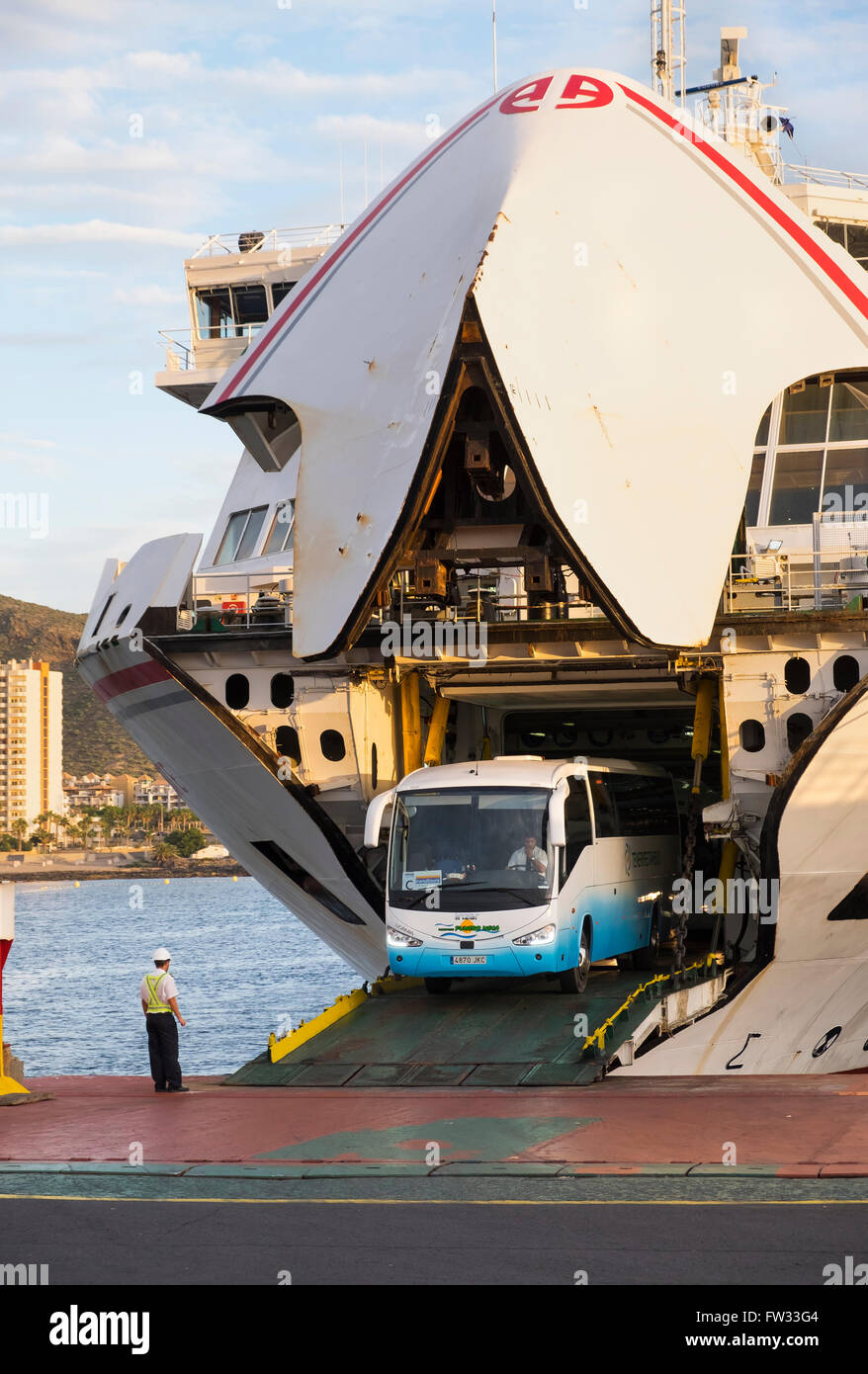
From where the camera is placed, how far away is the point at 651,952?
19.5 metres

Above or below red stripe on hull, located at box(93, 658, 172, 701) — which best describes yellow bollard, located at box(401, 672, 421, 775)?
below

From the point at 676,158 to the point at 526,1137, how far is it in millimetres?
10377

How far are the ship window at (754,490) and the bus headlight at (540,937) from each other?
5867mm

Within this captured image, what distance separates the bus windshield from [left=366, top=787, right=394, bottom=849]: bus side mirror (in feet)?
0.46

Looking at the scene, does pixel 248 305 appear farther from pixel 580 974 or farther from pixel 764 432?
pixel 580 974

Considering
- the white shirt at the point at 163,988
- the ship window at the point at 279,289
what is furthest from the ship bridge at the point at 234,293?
the white shirt at the point at 163,988

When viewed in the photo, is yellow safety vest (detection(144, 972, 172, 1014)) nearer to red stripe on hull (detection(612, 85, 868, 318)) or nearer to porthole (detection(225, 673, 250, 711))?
porthole (detection(225, 673, 250, 711))

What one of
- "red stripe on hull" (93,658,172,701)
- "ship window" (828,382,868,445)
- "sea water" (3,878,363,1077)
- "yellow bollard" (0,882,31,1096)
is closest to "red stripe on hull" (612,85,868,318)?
"ship window" (828,382,868,445)

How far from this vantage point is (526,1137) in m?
11.3

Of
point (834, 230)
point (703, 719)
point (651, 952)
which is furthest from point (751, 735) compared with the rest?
point (834, 230)

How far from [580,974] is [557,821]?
5.40ft

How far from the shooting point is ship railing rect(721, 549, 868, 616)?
16844 mm

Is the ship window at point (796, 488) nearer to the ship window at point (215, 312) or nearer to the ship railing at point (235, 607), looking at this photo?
the ship railing at point (235, 607)
